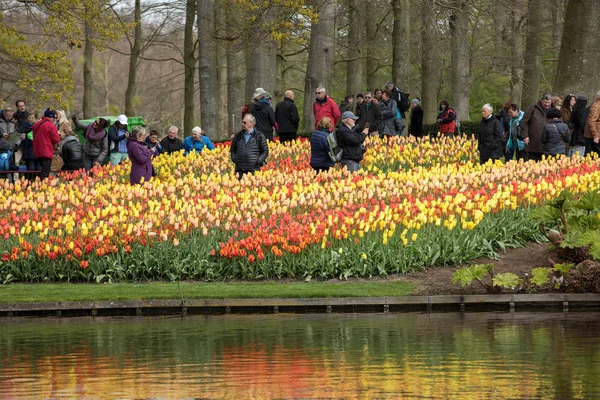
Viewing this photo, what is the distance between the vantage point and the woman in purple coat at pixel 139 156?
19469mm

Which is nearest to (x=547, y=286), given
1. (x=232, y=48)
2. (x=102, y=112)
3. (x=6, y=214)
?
(x=6, y=214)

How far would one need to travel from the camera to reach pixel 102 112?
257 feet

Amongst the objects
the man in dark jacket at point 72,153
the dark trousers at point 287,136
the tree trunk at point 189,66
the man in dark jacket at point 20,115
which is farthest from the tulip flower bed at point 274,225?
the tree trunk at point 189,66

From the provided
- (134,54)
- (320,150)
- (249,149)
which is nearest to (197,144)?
(249,149)

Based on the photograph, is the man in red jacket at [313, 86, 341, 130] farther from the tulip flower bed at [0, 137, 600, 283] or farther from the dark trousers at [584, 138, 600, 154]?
the dark trousers at [584, 138, 600, 154]

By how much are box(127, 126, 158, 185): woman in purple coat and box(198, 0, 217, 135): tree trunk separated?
13152 millimetres

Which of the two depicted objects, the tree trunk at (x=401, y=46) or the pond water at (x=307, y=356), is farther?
the tree trunk at (x=401, y=46)

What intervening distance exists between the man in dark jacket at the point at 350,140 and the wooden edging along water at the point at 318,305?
6.78 m

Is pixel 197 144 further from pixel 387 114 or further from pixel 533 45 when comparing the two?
pixel 533 45

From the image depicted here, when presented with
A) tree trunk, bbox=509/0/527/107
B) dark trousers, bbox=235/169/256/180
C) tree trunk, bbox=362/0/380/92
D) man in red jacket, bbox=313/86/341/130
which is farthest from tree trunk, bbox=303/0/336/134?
dark trousers, bbox=235/169/256/180

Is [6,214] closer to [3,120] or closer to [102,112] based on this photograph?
[3,120]

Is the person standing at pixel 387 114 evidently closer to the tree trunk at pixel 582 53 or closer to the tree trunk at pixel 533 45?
the tree trunk at pixel 582 53

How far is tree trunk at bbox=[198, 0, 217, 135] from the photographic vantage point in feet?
110

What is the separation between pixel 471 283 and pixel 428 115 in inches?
858
